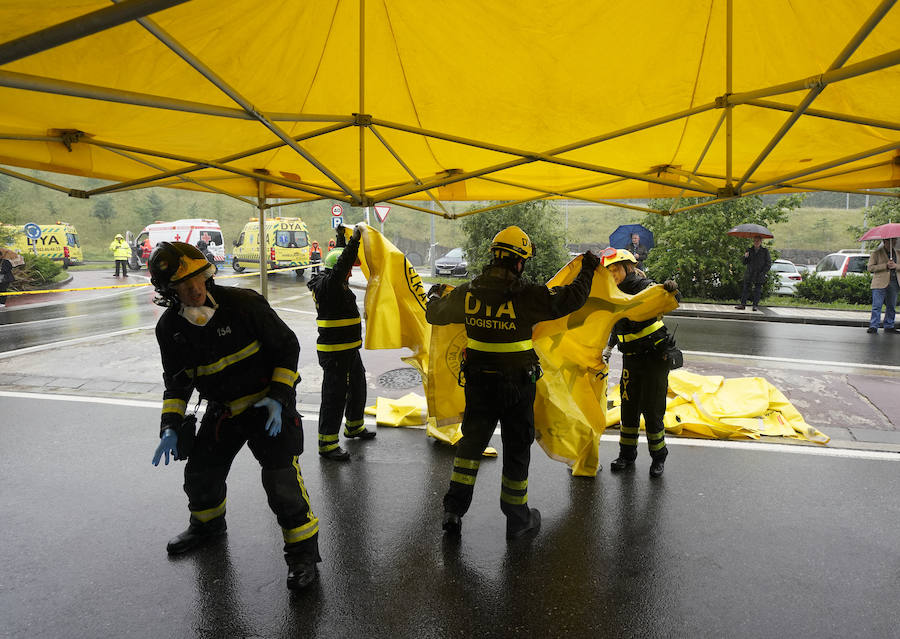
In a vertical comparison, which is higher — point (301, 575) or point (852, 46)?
point (852, 46)

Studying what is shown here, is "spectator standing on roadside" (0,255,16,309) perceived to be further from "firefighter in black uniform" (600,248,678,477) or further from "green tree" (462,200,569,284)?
"firefighter in black uniform" (600,248,678,477)

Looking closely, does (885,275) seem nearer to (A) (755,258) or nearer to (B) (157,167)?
(A) (755,258)

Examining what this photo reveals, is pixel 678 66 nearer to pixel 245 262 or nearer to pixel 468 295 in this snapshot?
pixel 468 295

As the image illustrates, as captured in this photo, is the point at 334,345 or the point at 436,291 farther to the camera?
the point at 334,345

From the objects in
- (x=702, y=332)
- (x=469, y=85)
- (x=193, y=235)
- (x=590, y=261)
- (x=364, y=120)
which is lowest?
(x=702, y=332)

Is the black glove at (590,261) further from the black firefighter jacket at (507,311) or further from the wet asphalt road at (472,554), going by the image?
the wet asphalt road at (472,554)

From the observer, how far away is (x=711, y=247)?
676 inches

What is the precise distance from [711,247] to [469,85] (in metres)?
15.4

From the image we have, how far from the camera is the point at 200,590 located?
312 cm

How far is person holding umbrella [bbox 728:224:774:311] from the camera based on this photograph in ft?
45.3

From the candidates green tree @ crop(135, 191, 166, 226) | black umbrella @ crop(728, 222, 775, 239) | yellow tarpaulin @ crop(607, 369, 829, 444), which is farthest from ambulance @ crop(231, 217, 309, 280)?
green tree @ crop(135, 191, 166, 226)

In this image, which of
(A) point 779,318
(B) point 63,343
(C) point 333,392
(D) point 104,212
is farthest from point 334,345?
(D) point 104,212

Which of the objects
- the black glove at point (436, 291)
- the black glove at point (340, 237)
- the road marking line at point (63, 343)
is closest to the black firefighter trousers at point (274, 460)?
the black glove at point (436, 291)

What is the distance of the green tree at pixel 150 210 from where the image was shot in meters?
53.0
